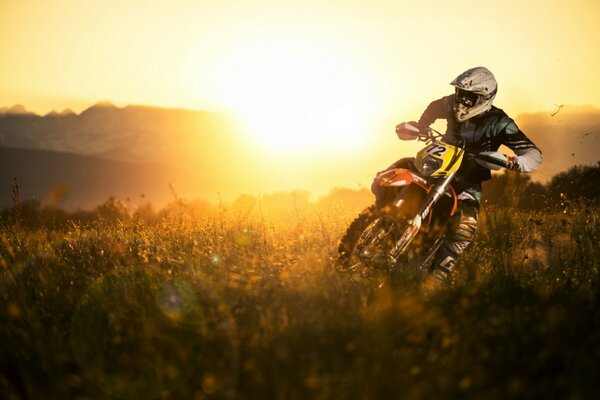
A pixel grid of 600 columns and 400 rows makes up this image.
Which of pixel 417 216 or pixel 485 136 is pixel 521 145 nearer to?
pixel 485 136

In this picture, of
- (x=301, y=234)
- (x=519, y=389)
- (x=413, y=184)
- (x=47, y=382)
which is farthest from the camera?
(x=301, y=234)

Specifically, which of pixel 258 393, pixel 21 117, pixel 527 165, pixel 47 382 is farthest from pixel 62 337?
pixel 21 117

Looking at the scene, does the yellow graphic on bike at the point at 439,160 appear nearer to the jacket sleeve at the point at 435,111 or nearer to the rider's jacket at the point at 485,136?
the rider's jacket at the point at 485,136

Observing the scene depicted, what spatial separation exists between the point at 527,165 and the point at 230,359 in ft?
12.5

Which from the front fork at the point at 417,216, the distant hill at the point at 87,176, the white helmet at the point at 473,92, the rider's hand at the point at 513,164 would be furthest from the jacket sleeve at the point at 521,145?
the distant hill at the point at 87,176

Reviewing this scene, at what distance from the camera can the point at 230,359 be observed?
137 inches

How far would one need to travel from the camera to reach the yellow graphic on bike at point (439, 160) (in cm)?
559

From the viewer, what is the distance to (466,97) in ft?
20.0

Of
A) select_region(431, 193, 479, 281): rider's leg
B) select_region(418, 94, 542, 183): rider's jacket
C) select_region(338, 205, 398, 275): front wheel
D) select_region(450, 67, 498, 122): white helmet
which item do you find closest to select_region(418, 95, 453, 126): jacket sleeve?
select_region(418, 94, 542, 183): rider's jacket

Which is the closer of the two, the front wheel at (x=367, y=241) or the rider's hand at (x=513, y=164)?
the rider's hand at (x=513, y=164)

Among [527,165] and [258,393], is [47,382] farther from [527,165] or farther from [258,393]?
[527,165]

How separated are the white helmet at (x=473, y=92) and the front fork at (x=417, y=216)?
3.11 feet

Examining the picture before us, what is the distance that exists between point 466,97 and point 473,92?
91 mm

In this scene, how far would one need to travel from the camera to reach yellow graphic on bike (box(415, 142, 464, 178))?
559cm
